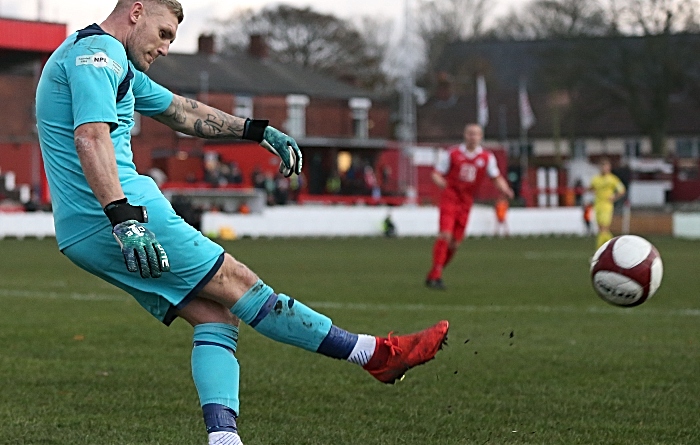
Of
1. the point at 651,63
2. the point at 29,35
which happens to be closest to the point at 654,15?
the point at 651,63

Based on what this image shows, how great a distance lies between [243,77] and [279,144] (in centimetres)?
5646

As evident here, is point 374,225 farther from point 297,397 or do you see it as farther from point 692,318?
point 297,397

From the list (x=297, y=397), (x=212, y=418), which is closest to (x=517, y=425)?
(x=297, y=397)

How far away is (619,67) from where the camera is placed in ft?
206

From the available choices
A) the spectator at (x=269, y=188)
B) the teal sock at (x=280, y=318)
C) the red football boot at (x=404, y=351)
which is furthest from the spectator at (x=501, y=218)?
the teal sock at (x=280, y=318)

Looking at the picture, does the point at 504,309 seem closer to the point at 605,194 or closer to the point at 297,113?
the point at 605,194

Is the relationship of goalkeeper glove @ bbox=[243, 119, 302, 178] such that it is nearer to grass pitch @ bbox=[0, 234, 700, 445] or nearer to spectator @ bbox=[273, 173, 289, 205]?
grass pitch @ bbox=[0, 234, 700, 445]

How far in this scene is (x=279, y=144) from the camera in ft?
17.2

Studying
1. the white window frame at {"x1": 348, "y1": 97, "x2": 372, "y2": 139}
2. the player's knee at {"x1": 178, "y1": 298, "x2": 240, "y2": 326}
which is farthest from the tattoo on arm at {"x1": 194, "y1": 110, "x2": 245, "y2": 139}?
the white window frame at {"x1": 348, "y1": 97, "x2": 372, "y2": 139}

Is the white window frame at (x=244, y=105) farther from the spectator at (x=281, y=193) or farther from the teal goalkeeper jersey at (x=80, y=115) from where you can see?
the teal goalkeeper jersey at (x=80, y=115)

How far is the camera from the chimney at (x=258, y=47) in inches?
2574

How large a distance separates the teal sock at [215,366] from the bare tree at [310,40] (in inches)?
2700

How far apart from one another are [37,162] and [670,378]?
38.5 meters

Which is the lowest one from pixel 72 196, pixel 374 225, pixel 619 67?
pixel 374 225
